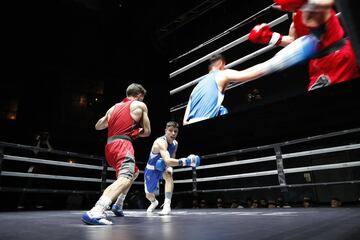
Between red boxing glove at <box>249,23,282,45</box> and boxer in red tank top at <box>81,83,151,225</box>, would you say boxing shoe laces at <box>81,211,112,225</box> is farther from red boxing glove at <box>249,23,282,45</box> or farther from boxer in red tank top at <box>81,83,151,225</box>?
red boxing glove at <box>249,23,282,45</box>

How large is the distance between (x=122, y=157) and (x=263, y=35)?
1.42 m

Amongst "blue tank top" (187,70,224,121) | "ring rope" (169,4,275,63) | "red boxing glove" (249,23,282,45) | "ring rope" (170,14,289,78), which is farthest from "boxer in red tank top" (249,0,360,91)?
Result: "ring rope" (169,4,275,63)

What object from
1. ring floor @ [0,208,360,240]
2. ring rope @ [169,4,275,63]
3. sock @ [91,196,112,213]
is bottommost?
ring floor @ [0,208,360,240]

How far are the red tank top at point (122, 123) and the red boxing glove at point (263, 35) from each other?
1221 mm

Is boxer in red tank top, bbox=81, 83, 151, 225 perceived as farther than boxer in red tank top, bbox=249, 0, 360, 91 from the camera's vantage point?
Yes

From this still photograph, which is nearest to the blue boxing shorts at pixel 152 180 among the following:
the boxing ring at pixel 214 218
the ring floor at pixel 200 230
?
the boxing ring at pixel 214 218

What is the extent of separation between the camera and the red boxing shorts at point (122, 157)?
217 centimetres

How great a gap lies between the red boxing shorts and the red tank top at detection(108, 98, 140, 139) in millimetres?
92

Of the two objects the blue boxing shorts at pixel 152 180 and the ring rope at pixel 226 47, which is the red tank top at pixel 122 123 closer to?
the blue boxing shorts at pixel 152 180

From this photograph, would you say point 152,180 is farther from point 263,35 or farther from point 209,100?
point 263,35

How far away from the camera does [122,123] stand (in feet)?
7.69

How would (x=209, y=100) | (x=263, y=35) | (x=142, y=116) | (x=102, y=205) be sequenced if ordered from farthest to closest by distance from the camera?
1. (x=209, y=100)
2. (x=142, y=116)
3. (x=102, y=205)
4. (x=263, y=35)

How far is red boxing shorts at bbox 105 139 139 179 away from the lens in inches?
85.4

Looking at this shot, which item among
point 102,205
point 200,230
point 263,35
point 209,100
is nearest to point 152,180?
point 209,100
